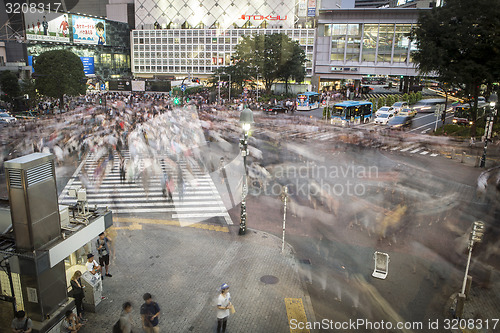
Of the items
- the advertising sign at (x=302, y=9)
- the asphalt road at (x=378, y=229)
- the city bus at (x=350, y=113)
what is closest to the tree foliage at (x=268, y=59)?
the city bus at (x=350, y=113)

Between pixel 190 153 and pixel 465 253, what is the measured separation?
20.9m

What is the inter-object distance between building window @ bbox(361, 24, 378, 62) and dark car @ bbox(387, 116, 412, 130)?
29.7 meters

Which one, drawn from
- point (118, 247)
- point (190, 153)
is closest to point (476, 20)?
point (190, 153)

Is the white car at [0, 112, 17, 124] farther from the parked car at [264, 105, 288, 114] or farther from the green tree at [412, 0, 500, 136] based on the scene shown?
the green tree at [412, 0, 500, 136]

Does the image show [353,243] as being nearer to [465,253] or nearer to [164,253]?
[465,253]

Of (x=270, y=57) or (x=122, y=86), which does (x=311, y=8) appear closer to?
(x=270, y=57)

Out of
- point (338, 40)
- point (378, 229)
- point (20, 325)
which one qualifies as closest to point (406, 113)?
point (338, 40)

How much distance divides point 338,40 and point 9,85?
2452 inches

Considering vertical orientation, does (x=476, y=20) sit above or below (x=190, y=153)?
above

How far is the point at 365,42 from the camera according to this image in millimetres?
78312

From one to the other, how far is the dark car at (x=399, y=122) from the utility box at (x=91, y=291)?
43225 millimetres

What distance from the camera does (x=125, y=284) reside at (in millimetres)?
11281

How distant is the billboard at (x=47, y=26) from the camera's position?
8325cm

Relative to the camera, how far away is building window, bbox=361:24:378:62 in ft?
254
